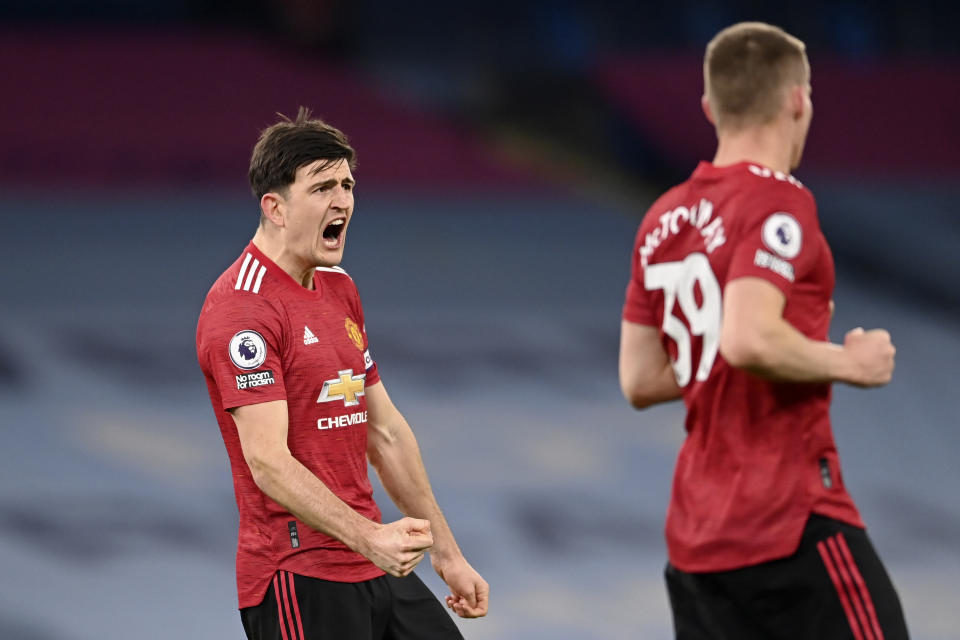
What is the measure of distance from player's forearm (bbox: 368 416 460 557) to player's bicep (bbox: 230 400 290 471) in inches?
22.2

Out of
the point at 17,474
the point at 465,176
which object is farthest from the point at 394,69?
the point at 17,474

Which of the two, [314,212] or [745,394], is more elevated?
[314,212]

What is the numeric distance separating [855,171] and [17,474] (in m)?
6.91

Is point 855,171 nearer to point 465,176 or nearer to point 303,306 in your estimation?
point 465,176

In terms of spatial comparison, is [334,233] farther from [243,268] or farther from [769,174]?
[769,174]

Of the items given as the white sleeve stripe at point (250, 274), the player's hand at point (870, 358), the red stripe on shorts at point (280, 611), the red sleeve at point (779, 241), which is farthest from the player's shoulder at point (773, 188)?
the red stripe on shorts at point (280, 611)

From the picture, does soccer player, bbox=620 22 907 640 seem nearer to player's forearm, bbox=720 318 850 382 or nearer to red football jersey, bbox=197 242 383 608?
player's forearm, bbox=720 318 850 382

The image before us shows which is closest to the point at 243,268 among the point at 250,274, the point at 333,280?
the point at 250,274

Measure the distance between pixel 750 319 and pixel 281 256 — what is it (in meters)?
1.31

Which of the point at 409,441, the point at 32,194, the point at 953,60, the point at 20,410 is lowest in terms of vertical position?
the point at 409,441

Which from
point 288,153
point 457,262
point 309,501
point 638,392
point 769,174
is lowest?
point 309,501

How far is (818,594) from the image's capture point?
Answer: 2.80 metres

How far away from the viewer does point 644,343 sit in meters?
3.18

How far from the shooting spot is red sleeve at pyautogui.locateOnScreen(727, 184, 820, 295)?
2.72m
